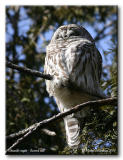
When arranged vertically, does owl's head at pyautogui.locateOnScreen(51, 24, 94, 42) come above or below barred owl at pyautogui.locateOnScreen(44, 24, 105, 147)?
above

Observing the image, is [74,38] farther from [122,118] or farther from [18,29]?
[18,29]

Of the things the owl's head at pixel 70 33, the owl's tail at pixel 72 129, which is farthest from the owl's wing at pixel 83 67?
the owl's tail at pixel 72 129

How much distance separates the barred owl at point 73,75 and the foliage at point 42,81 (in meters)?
0.16

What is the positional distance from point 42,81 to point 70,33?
4.16ft

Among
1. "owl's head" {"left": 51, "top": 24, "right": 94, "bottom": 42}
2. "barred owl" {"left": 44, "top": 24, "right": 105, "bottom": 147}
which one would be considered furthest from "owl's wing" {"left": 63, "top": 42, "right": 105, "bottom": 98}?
"owl's head" {"left": 51, "top": 24, "right": 94, "bottom": 42}

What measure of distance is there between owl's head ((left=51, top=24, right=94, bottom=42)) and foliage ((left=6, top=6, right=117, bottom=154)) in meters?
0.27

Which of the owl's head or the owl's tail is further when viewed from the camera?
the owl's head

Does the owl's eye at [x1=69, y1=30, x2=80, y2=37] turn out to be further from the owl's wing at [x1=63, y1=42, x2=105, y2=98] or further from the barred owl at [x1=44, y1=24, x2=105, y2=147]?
the owl's wing at [x1=63, y1=42, x2=105, y2=98]

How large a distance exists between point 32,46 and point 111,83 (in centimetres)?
174

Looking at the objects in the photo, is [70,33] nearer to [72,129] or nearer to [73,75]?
[73,75]

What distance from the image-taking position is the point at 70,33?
9.87 feet

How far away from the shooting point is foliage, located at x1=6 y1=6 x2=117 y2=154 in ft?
8.30
